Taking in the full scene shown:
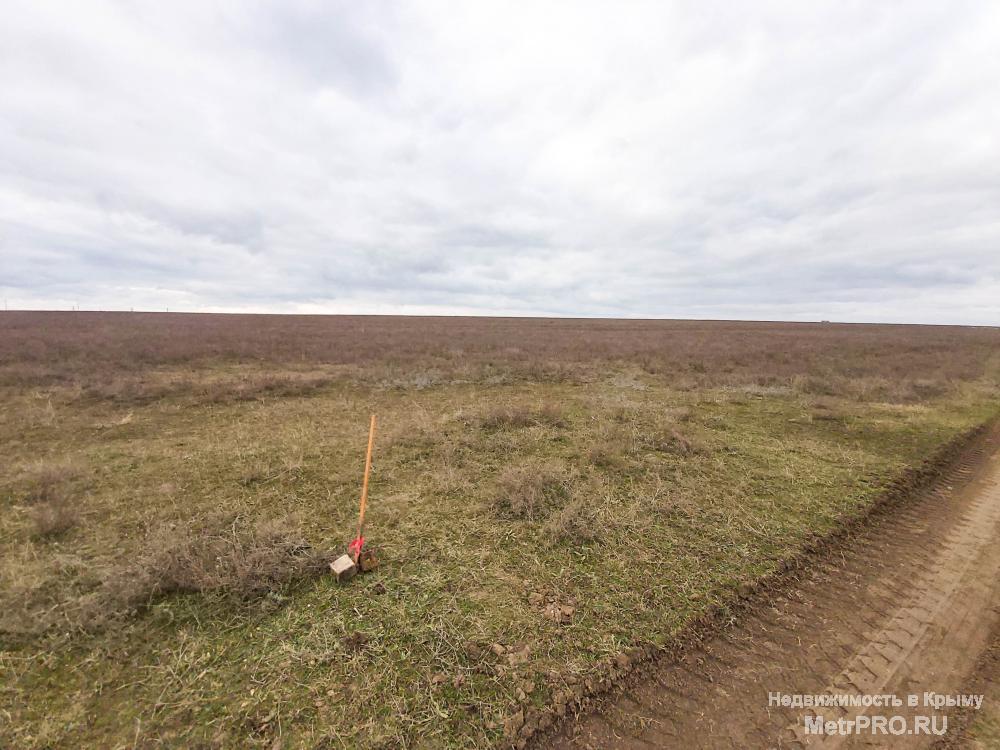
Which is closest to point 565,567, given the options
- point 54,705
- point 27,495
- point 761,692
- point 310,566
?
point 761,692

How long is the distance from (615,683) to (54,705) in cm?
406

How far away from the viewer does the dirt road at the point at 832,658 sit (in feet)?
9.33

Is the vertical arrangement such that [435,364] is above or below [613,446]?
above

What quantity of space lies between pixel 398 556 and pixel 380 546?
1.08ft

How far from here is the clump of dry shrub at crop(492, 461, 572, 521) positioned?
572cm

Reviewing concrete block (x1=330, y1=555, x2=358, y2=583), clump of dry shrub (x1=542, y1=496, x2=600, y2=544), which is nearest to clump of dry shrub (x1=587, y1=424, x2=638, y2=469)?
clump of dry shrub (x1=542, y1=496, x2=600, y2=544)

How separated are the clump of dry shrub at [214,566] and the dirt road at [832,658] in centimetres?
299

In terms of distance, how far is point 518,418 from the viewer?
33.8ft

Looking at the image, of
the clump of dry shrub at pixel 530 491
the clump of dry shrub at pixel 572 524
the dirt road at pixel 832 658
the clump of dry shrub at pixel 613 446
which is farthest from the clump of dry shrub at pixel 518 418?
the dirt road at pixel 832 658

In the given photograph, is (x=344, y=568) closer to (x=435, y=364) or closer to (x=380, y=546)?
(x=380, y=546)

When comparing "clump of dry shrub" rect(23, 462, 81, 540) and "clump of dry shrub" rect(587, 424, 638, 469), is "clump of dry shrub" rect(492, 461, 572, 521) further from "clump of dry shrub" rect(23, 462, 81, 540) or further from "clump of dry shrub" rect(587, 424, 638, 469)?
"clump of dry shrub" rect(23, 462, 81, 540)

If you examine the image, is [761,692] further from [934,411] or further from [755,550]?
[934,411]

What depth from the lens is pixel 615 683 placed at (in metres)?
3.18

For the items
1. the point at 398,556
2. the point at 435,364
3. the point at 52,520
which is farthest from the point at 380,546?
the point at 435,364
